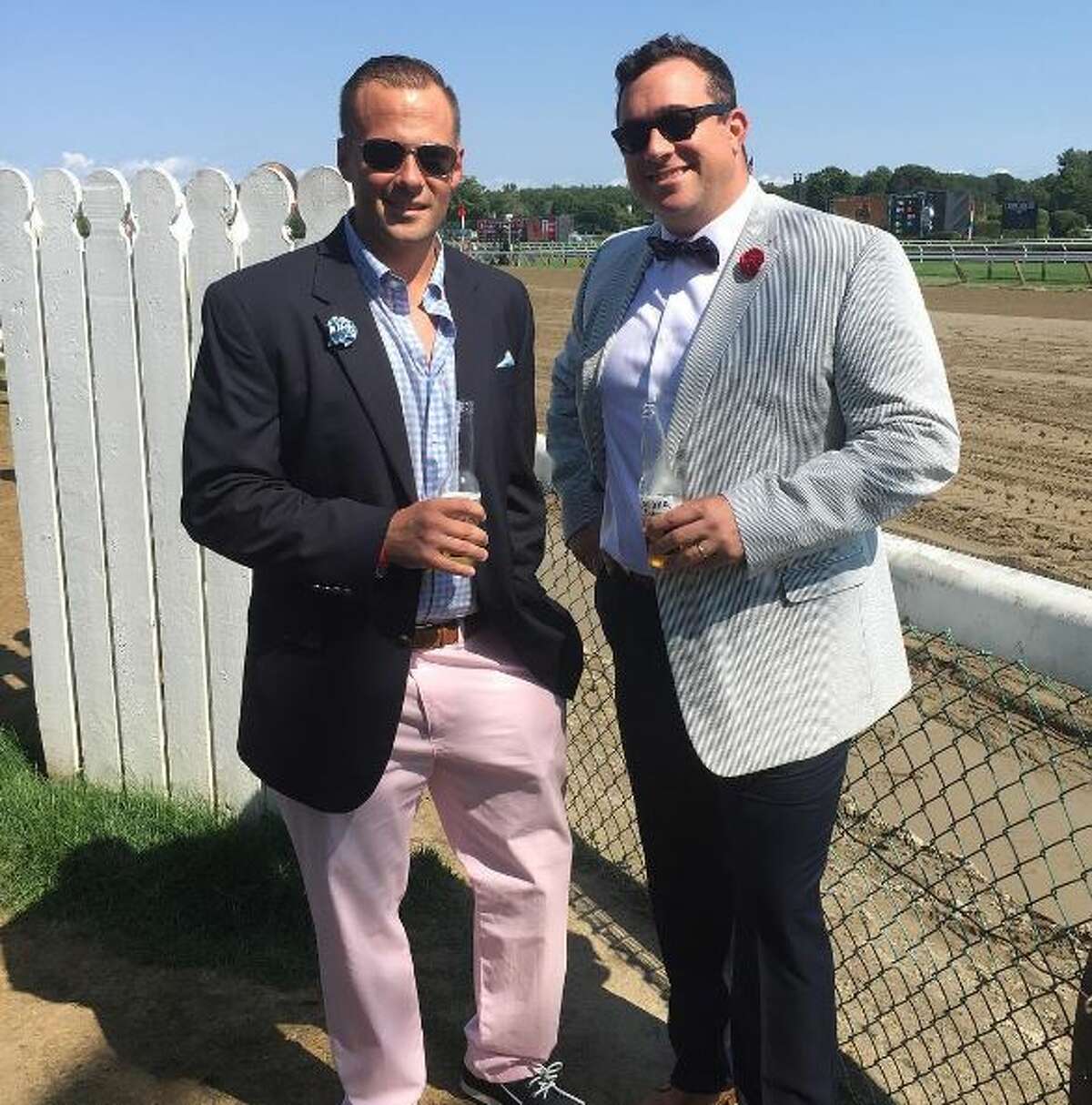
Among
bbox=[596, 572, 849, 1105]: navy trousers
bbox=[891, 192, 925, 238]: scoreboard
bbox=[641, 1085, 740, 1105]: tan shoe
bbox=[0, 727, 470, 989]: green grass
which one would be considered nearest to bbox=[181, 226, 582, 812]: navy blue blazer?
bbox=[596, 572, 849, 1105]: navy trousers

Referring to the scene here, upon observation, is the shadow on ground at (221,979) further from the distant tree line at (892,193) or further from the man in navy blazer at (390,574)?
the distant tree line at (892,193)

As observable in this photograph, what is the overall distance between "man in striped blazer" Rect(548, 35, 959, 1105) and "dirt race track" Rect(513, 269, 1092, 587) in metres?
5.34

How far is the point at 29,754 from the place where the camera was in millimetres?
4301

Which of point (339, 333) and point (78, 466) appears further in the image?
point (78, 466)

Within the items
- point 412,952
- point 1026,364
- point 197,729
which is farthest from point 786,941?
point 1026,364

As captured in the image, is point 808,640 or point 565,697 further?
point 565,697

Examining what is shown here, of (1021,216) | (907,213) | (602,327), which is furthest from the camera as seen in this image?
(1021,216)

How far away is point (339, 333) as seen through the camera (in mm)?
2234

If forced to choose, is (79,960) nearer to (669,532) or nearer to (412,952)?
(412,952)

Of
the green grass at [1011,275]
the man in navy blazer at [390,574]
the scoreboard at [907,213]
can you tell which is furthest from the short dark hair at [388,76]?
the scoreboard at [907,213]

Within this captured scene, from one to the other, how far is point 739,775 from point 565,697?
1.72ft

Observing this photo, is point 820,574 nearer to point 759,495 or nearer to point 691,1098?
point 759,495

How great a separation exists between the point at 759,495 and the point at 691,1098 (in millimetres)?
1325

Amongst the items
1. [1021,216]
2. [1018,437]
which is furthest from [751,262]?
[1021,216]
